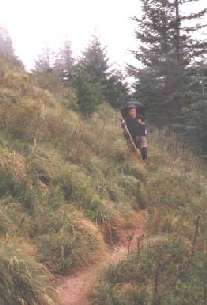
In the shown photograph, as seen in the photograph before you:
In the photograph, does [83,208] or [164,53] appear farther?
[164,53]

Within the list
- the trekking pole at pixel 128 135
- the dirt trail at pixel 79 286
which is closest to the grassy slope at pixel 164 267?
the dirt trail at pixel 79 286

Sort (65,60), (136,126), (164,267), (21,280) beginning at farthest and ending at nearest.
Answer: (65,60)
(136,126)
(164,267)
(21,280)

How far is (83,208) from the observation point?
10.5 m

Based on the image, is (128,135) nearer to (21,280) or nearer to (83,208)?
(83,208)

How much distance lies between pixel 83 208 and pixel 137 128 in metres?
7.41

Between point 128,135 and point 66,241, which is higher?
point 128,135

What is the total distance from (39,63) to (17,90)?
33.5m

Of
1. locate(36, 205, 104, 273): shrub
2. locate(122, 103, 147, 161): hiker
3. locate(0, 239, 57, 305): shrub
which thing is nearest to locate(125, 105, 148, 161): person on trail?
locate(122, 103, 147, 161): hiker

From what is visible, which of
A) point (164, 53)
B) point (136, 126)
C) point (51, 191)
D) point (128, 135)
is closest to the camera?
point (51, 191)

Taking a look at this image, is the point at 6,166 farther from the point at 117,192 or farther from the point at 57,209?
the point at 117,192

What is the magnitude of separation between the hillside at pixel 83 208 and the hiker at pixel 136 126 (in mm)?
512

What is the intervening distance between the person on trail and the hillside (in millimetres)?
511

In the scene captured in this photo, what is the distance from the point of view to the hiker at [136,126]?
55.2 feet

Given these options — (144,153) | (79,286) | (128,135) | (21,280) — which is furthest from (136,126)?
(21,280)
